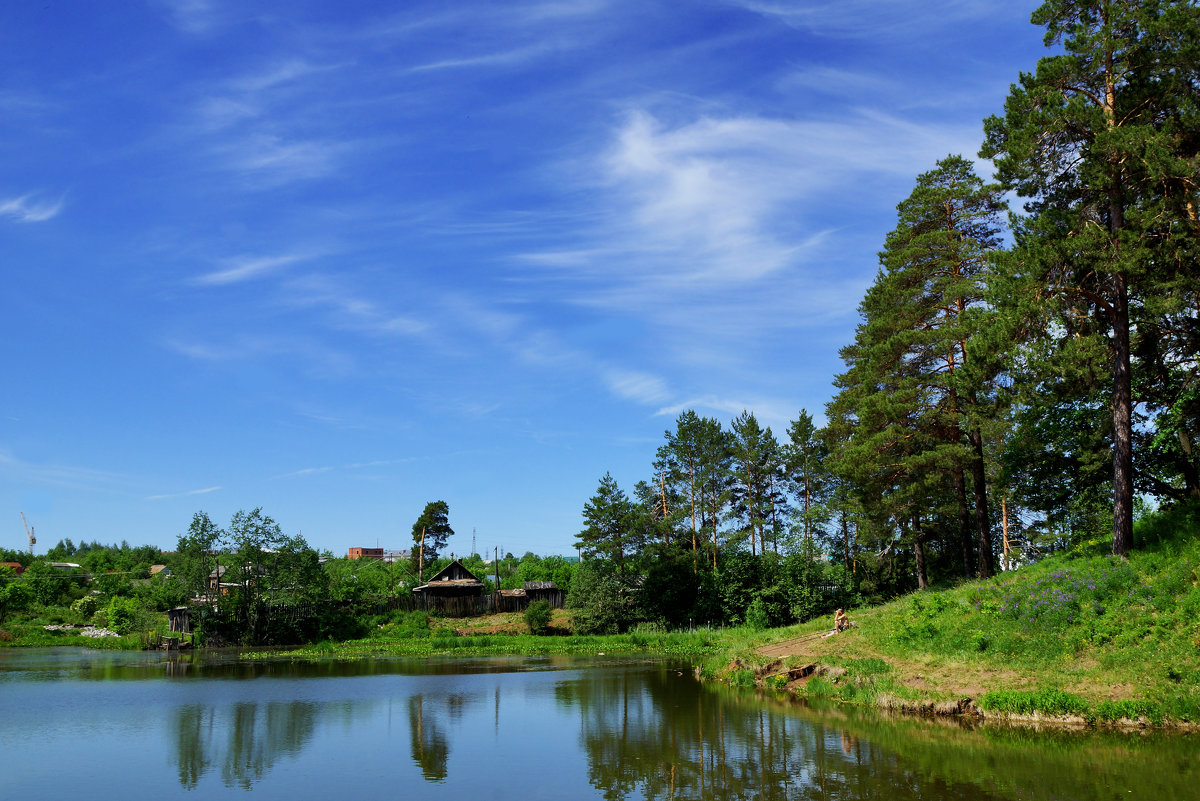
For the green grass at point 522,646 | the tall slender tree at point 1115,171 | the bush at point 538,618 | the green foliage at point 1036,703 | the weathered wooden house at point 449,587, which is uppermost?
the tall slender tree at point 1115,171

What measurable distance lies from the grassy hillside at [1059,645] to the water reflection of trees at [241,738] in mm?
16907

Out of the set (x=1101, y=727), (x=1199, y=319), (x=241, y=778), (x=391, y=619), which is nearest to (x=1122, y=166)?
(x=1199, y=319)

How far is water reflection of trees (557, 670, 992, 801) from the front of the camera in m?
14.6

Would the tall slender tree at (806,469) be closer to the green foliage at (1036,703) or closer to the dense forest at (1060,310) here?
the dense forest at (1060,310)

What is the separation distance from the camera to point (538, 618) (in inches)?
2662

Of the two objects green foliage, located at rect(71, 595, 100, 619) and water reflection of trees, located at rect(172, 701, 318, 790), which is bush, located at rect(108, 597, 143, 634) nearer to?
green foliage, located at rect(71, 595, 100, 619)

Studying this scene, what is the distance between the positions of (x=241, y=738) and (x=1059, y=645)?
23.0 metres

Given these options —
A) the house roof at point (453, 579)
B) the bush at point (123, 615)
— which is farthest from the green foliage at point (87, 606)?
the house roof at point (453, 579)

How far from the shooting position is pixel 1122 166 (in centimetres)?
2325

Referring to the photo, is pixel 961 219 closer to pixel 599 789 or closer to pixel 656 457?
pixel 599 789

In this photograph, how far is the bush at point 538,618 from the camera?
6762cm

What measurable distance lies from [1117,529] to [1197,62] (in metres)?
14.0

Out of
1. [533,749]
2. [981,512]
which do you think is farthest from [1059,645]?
[533,749]

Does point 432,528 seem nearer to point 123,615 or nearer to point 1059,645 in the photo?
point 123,615
